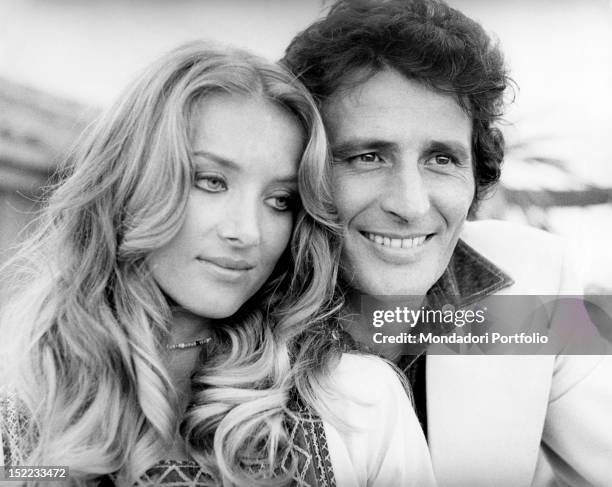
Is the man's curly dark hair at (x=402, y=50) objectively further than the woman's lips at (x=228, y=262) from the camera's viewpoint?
Yes

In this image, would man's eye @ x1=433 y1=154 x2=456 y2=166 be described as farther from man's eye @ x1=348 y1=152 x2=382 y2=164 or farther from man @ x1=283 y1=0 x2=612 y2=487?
man's eye @ x1=348 y1=152 x2=382 y2=164

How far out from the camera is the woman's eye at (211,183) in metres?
1.35

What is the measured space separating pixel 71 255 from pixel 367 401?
2.10 feet

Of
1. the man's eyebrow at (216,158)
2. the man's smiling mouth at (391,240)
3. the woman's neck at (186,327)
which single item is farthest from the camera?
the man's smiling mouth at (391,240)

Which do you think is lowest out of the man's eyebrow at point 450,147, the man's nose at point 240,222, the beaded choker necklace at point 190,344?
the beaded choker necklace at point 190,344

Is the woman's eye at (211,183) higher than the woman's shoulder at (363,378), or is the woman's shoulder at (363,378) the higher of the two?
the woman's eye at (211,183)

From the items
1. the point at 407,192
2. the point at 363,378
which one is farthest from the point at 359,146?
the point at 363,378

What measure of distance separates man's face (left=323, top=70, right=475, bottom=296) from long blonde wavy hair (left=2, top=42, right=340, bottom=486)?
0.10 meters

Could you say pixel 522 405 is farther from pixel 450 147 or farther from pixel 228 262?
pixel 228 262

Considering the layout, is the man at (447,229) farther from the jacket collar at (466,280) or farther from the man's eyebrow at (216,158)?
the man's eyebrow at (216,158)

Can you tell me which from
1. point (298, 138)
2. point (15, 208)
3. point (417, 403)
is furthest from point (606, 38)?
point (15, 208)

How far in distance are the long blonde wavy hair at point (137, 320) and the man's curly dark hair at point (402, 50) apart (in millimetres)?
113

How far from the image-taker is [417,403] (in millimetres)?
1598

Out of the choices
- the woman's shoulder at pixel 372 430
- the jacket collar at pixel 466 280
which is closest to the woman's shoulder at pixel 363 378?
the woman's shoulder at pixel 372 430
